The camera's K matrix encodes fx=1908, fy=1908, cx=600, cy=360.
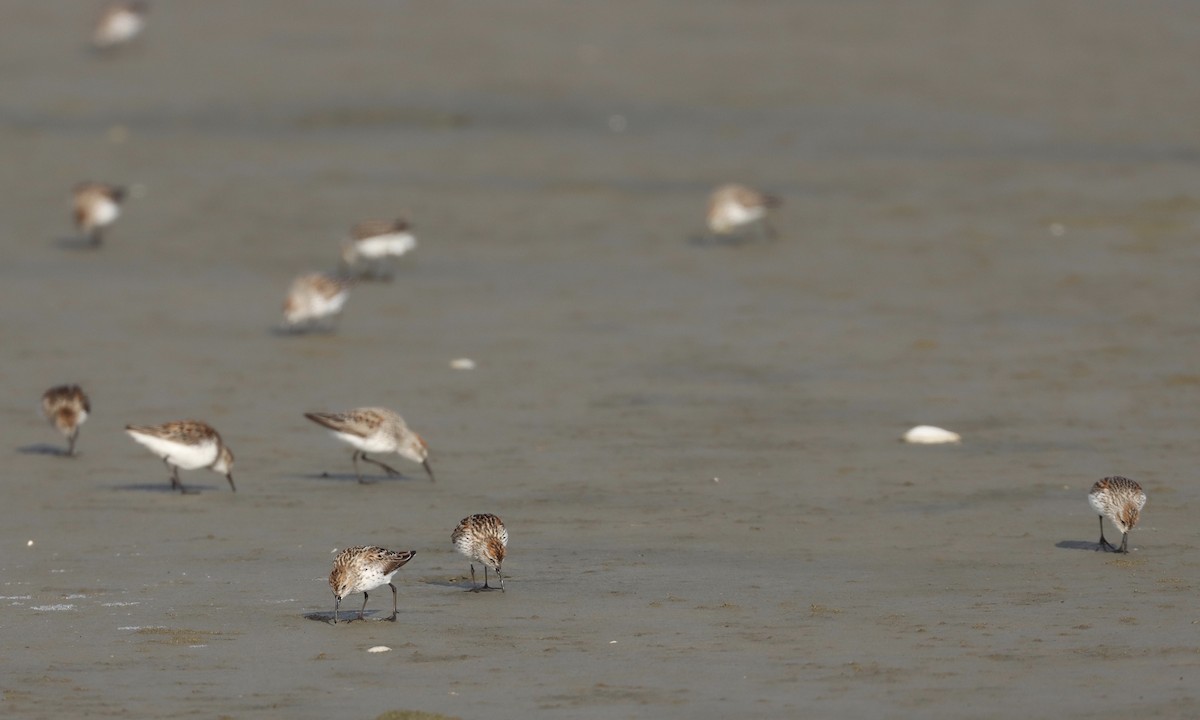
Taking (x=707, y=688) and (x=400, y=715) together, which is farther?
(x=707, y=688)

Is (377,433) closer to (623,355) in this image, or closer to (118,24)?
(623,355)

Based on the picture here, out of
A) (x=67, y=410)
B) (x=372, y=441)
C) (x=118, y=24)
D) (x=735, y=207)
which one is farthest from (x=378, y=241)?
(x=118, y=24)

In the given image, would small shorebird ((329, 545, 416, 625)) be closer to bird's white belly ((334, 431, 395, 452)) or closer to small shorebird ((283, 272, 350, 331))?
bird's white belly ((334, 431, 395, 452))

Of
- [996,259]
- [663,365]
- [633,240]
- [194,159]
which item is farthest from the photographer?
[194,159]

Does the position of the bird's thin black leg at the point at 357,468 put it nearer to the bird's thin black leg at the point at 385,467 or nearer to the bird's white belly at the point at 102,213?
the bird's thin black leg at the point at 385,467

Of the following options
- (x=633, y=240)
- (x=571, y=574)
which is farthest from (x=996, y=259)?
(x=571, y=574)

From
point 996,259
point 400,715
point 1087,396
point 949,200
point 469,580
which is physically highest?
point 949,200

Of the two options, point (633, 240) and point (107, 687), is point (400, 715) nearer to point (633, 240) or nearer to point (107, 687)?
point (107, 687)
